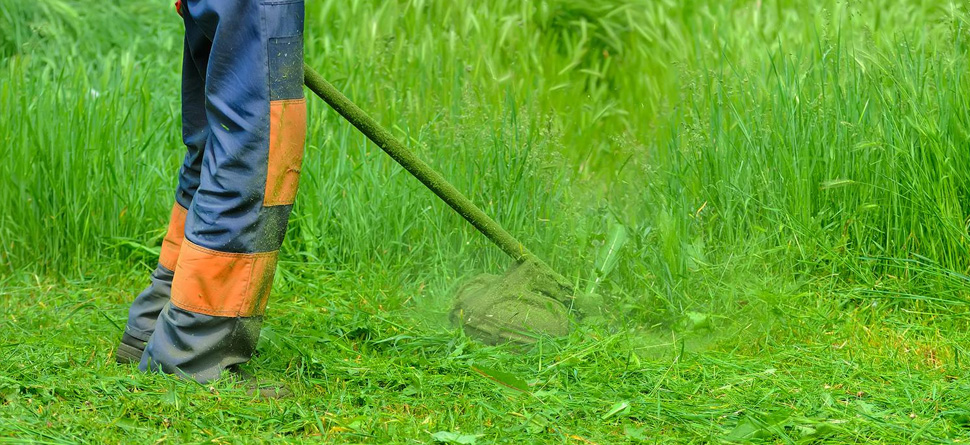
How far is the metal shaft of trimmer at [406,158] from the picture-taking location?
2822mm

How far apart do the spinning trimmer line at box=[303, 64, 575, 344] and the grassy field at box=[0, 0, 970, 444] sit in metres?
0.08

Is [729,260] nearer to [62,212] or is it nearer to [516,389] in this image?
[516,389]

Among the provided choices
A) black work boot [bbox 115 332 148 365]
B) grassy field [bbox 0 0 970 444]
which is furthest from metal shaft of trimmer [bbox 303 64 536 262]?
black work boot [bbox 115 332 148 365]

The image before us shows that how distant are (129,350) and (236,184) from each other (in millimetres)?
751

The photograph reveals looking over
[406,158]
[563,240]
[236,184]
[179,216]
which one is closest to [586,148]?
[563,240]

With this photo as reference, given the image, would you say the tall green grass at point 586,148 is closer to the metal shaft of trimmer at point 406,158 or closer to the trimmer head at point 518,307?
the trimmer head at point 518,307

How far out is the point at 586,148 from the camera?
14.8 feet

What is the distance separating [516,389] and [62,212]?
2036 millimetres

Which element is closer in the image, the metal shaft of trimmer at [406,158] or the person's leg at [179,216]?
the metal shaft of trimmer at [406,158]

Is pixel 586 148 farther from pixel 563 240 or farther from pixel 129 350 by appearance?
pixel 129 350

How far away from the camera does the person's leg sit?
300 cm

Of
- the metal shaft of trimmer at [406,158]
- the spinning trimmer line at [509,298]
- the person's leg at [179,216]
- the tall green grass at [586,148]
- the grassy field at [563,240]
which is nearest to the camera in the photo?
the grassy field at [563,240]

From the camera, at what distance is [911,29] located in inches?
167

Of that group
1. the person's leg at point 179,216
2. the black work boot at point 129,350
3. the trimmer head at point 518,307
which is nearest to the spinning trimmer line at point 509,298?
the trimmer head at point 518,307
